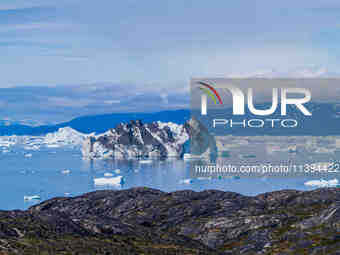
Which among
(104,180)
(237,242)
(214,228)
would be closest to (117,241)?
(237,242)

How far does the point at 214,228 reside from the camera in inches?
1877

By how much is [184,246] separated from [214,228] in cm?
1965

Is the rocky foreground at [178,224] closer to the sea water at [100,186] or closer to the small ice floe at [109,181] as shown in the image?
the sea water at [100,186]

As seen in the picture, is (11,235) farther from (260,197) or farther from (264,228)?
(260,197)

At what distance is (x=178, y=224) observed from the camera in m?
51.3

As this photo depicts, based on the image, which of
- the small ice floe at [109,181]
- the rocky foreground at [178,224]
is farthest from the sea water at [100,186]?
the rocky foreground at [178,224]

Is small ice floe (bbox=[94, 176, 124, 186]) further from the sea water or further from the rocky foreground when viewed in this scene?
the rocky foreground

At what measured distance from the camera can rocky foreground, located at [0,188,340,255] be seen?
24.7 meters

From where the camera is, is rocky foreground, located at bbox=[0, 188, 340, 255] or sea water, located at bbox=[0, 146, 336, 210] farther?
sea water, located at bbox=[0, 146, 336, 210]

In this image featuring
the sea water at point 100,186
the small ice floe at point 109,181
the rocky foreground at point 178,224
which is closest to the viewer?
the rocky foreground at point 178,224

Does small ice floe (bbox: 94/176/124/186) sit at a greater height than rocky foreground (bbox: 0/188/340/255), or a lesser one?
lesser

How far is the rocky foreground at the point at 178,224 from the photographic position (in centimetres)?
2470

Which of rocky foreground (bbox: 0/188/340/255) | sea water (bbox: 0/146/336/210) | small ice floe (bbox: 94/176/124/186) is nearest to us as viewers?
rocky foreground (bbox: 0/188/340/255)

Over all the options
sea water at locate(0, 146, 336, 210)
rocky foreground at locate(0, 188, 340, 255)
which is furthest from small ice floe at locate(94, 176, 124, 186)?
rocky foreground at locate(0, 188, 340, 255)
